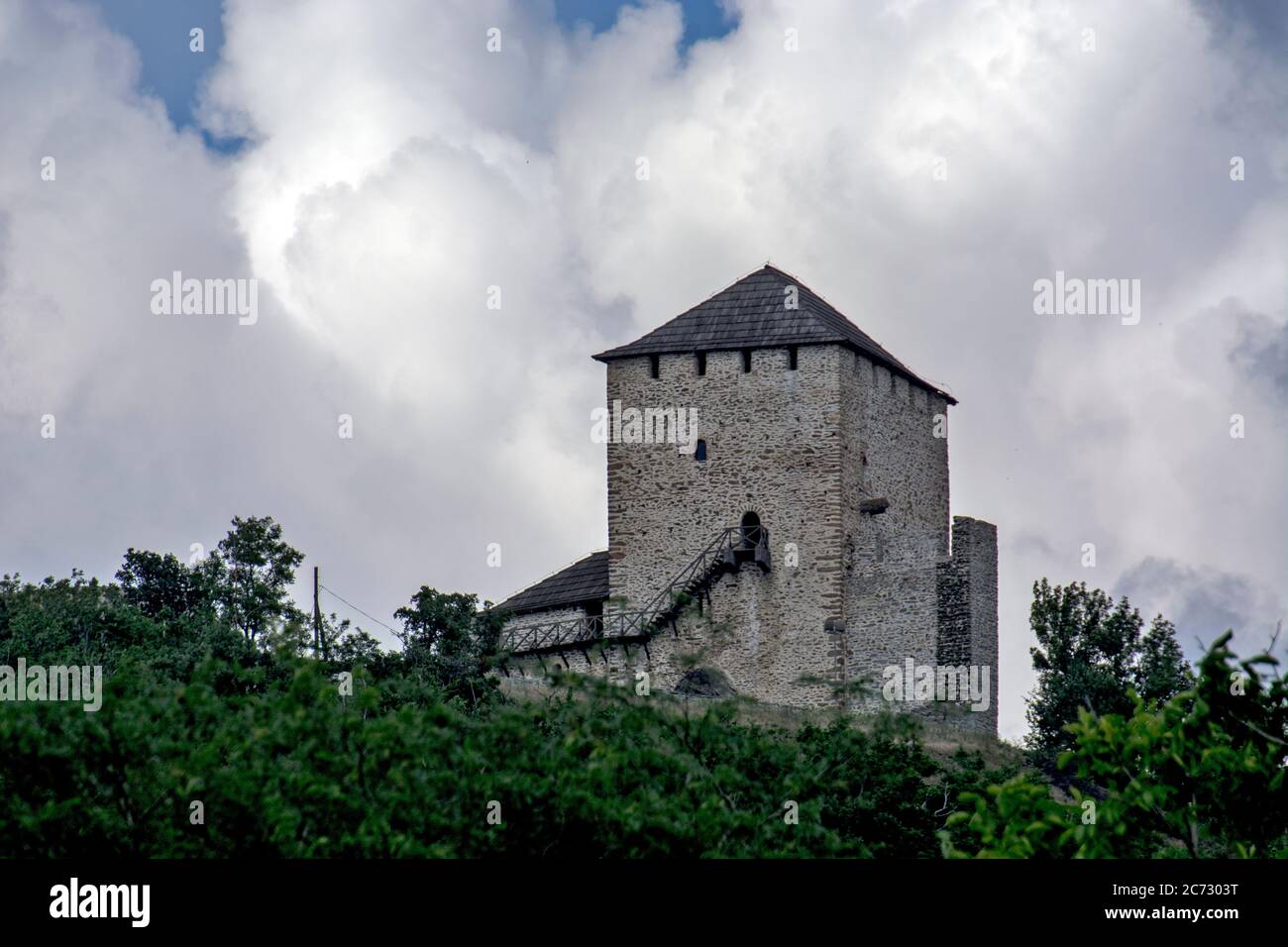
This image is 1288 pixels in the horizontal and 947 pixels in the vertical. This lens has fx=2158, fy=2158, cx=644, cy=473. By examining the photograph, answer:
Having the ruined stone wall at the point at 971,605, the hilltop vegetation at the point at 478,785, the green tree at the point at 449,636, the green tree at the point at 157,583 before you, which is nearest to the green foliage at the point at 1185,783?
the hilltop vegetation at the point at 478,785

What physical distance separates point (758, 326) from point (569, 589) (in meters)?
6.88

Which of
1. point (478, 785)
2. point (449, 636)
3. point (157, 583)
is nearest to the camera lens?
point (478, 785)

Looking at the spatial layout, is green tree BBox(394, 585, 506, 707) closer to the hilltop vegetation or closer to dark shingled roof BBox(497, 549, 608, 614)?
dark shingled roof BBox(497, 549, 608, 614)

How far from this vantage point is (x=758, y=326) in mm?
42625

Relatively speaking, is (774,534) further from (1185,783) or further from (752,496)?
(1185,783)

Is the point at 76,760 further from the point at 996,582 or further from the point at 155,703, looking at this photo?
the point at 996,582

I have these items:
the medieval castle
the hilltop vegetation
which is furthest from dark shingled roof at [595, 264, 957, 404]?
the hilltop vegetation

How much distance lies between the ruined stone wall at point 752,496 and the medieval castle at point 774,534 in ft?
0.12

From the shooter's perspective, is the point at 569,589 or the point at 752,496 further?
the point at 569,589

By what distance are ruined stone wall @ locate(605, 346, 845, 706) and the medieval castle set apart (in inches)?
1.4

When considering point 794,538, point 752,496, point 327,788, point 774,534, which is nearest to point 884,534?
point 794,538

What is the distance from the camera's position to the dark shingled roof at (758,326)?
42.1 meters
